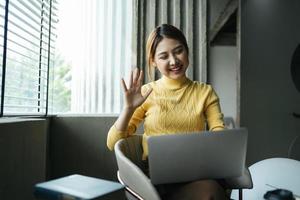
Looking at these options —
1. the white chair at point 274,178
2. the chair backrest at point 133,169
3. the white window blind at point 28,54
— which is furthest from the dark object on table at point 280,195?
the white window blind at point 28,54

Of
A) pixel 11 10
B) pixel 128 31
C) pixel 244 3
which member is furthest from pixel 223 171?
pixel 128 31

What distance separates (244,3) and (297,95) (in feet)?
2.29

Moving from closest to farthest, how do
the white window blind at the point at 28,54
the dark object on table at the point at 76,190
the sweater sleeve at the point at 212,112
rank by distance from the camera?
the dark object on table at the point at 76,190
the sweater sleeve at the point at 212,112
the white window blind at the point at 28,54

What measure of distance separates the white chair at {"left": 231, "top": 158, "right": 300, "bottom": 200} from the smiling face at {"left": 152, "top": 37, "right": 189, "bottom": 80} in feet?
2.09

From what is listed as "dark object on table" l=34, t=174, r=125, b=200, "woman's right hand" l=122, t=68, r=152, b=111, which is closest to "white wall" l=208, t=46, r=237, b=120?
"woman's right hand" l=122, t=68, r=152, b=111

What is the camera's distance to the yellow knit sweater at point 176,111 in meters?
1.30

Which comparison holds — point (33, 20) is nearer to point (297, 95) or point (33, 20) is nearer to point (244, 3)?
point (244, 3)

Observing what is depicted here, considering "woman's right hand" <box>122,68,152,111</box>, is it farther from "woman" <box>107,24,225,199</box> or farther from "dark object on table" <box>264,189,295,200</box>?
"dark object on table" <box>264,189,295,200</box>

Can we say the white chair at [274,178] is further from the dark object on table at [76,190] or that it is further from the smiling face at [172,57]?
the dark object on table at [76,190]

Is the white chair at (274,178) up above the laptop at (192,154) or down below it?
below

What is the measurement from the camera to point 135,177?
1.03 meters

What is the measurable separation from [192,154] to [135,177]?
23cm

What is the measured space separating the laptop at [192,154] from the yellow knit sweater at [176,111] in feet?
1.09

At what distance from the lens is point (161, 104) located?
1344 mm
